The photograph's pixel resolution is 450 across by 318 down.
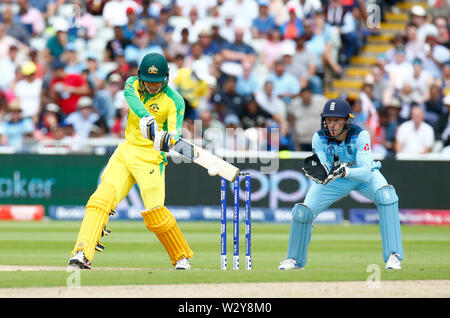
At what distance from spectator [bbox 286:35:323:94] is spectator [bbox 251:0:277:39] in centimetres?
103

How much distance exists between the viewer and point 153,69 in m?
10.0

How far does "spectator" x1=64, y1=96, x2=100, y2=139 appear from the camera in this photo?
64.8ft

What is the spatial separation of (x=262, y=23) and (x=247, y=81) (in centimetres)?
210

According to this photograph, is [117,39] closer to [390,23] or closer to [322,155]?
[390,23]

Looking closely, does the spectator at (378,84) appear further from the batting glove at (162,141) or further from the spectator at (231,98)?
the batting glove at (162,141)

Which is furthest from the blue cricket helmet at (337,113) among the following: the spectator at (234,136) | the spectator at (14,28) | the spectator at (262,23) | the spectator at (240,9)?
the spectator at (14,28)

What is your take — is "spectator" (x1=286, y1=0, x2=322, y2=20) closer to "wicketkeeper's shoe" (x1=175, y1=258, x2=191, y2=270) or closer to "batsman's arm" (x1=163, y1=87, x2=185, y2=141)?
"batsman's arm" (x1=163, y1=87, x2=185, y2=141)

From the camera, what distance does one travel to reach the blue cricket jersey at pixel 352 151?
403 inches

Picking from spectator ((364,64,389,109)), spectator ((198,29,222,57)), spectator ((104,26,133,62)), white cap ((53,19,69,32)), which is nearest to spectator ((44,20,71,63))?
white cap ((53,19,69,32))

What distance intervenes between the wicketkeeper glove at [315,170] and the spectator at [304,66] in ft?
33.9

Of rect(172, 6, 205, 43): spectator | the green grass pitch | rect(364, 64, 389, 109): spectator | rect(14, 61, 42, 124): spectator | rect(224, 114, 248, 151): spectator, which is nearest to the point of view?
the green grass pitch

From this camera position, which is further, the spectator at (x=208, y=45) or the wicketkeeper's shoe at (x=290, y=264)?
the spectator at (x=208, y=45)

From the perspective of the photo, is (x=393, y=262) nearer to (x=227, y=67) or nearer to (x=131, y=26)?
(x=227, y=67)

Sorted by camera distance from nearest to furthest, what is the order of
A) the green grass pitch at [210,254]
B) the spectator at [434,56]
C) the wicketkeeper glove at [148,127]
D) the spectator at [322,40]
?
the green grass pitch at [210,254]
the wicketkeeper glove at [148,127]
the spectator at [434,56]
the spectator at [322,40]
